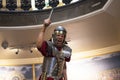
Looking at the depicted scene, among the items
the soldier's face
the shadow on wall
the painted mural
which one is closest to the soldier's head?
the soldier's face

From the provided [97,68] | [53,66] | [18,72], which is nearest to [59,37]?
[53,66]

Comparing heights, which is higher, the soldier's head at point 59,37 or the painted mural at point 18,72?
the soldier's head at point 59,37

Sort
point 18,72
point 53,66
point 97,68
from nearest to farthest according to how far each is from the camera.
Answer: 1. point 53,66
2. point 97,68
3. point 18,72

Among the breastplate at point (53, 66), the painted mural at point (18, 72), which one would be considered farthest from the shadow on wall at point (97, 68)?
the breastplate at point (53, 66)

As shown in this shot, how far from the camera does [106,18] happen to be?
7695 mm

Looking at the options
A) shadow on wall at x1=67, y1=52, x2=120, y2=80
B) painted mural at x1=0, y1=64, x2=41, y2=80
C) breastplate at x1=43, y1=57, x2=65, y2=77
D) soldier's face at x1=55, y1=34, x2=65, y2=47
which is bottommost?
painted mural at x1=0, y1=64, x2=41, y2=80

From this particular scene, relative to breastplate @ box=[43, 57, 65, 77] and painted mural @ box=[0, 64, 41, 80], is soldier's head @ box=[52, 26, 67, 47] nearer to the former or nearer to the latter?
breastplate @ box=[43, 57, 65, 77]

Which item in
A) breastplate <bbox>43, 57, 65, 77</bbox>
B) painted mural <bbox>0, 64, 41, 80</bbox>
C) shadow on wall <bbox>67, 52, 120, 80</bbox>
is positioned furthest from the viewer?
painted mural <bbox>0, 64, 41, 80</bbox>

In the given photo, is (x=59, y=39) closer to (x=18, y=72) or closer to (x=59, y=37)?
(x=59, y=37)

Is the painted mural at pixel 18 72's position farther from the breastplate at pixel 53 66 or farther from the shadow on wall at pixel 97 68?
the breastplate at pixel 53 66

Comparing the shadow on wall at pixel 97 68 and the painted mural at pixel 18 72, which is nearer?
the shadow on wall at pixel 97 68

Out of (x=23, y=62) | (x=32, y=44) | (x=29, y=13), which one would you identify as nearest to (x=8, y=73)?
(x=23, y=62)

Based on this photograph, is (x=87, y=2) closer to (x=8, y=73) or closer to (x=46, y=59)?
(x=8, y=73)

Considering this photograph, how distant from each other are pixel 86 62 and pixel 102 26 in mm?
1436
